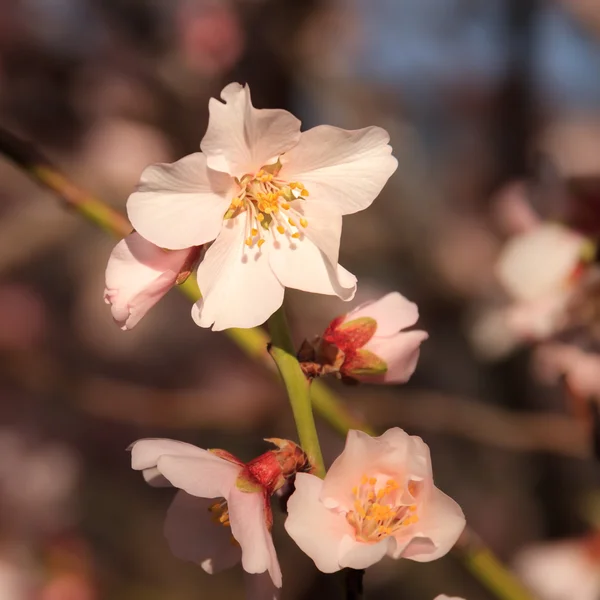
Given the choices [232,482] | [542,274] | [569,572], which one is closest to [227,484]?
[232,482]

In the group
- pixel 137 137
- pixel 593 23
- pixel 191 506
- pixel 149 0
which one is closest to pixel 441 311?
pixel 593 23

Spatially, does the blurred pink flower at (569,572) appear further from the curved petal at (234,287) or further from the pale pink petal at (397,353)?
the curved petal at (234,287)

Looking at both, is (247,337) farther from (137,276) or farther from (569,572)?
(569,572)

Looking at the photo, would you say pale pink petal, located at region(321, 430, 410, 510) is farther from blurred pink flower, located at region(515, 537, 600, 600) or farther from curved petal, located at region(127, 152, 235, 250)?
blurred pink flower, located at region(515, 537, 600, 600)

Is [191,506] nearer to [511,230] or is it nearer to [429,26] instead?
[511,230]

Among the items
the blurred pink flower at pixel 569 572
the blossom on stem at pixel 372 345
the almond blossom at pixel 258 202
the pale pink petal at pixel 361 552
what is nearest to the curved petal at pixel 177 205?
the almond blossom at pixel 258 202

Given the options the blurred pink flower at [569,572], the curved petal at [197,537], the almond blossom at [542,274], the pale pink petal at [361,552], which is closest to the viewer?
the pale pink petal at [361,552]
